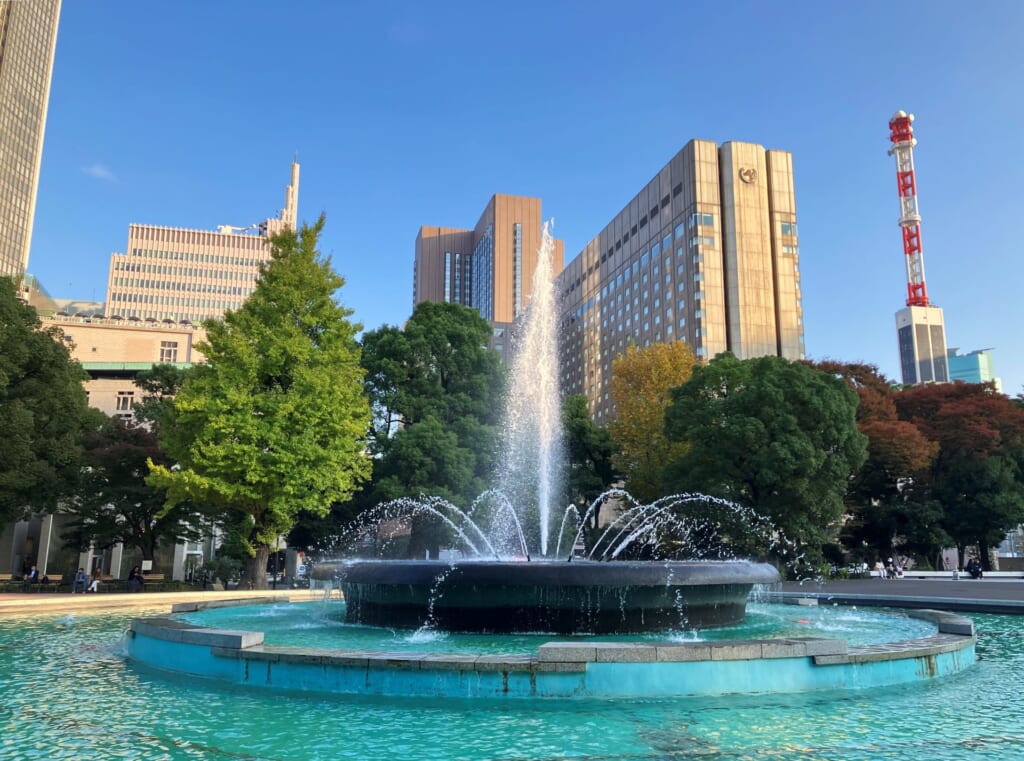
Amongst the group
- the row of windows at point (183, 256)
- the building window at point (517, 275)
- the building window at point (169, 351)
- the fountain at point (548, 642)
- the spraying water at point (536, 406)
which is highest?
the building window at point (517, 275)

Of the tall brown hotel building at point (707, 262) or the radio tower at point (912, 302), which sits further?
the radio tower at point (912, 302)

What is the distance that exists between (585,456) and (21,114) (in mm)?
92123

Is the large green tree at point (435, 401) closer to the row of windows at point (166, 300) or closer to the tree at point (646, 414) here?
the tree at point (646, 414)

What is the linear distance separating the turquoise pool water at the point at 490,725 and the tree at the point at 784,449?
66.6 ft

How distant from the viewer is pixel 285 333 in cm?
2202

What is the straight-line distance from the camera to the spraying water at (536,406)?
81.7ft

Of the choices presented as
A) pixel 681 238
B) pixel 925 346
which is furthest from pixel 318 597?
pixel 925 346

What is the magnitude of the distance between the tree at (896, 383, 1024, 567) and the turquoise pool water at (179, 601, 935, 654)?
23.2 metres

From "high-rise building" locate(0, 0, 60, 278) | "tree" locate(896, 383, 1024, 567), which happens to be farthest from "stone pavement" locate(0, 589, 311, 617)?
"high-rise building" locate(0, 0, 60, 278)

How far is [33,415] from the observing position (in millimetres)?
22297

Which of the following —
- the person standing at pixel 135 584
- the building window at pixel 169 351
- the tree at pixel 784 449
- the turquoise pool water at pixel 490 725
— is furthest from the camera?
the building window at pixel 169 351

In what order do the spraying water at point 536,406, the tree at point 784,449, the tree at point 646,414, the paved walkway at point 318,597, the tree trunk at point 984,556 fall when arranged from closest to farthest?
the paved walkway at point 318,597 → the spraying water at point 536,406 → the tree at point 784,449 → the tree at point 646,414 → the tree trunk at point 984,556

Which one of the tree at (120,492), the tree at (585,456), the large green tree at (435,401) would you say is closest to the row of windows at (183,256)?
the tree at (585,456)

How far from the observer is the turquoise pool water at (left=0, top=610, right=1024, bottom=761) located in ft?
17.3
